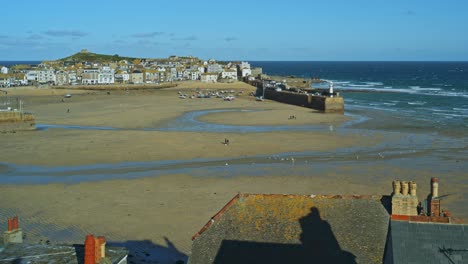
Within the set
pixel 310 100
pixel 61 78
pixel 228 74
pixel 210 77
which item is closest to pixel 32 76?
pixel 61 78

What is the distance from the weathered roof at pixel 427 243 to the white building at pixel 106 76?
115 meters

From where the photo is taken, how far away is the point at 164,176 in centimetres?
2606

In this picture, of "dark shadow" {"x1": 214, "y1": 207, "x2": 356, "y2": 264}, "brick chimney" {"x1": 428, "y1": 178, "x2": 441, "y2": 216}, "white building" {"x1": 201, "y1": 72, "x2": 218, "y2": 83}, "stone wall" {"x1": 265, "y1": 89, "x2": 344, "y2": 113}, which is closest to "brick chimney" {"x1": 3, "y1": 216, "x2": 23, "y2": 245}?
"dark shadow" {"x1": 214, "y1": 207, "x2": 356, "y2": 264}

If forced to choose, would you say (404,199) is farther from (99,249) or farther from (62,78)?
(62,78)

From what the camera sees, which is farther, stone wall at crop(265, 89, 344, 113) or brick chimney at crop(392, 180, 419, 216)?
stone wall at crop(265, 89, 344, 113)

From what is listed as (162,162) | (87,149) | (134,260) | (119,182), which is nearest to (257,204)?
(134,260)

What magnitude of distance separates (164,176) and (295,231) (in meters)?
16.5

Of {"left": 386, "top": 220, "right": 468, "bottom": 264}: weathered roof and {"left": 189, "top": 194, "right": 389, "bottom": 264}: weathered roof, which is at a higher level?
{"left": 386, "top": 220, "right": 468, "bottom": 264}: weathered roof

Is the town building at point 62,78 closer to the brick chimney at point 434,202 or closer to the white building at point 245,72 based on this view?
the white building at point 245,72

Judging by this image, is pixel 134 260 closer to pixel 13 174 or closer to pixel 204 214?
pixel 204 214

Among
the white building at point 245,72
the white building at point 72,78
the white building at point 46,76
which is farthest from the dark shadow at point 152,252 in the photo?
the white building at point 245,72

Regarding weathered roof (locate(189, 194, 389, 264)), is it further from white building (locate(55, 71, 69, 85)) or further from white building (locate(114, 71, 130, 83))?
white building (locate(114, 71, 130, 83))

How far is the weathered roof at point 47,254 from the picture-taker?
8.76 m

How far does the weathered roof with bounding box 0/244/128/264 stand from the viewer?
345 inches
